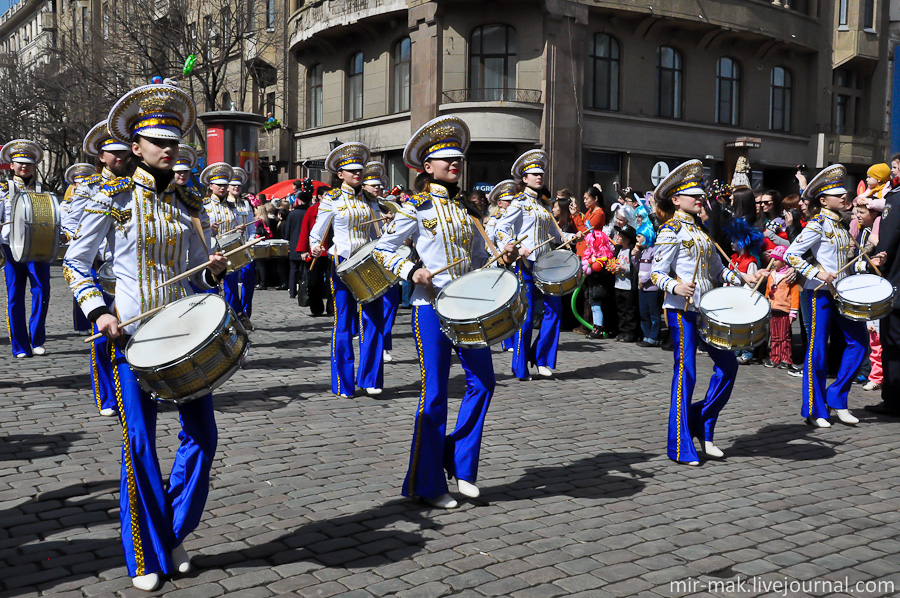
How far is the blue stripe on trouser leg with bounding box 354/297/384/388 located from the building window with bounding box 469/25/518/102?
2293cm

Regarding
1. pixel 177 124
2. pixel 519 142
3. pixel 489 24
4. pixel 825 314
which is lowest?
pixel 825 314

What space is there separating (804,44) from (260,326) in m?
28.8

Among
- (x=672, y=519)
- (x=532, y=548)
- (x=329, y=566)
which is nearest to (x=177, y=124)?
(x=329, y=566)

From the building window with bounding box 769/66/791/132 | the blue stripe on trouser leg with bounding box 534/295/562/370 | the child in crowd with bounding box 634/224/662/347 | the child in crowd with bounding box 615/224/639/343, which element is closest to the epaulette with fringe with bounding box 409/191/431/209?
the blue stripe on trouser leg with bounding box 534/295/562/370

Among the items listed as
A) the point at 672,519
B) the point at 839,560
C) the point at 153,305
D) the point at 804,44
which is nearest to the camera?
the point at 153,305

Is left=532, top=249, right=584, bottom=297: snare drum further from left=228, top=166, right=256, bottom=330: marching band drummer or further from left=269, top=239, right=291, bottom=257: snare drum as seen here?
left=228, top=166, right=256, bottom=330: marching band drummer

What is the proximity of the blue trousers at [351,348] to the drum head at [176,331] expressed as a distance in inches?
182

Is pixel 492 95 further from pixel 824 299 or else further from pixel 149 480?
pixel 149 480

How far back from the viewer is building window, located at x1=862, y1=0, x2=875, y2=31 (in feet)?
126

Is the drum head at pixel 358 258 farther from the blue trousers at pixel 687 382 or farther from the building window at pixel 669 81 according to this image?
the building window at pixel 669 81

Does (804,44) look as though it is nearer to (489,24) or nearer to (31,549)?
(489,24)

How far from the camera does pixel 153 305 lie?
4.41 metres

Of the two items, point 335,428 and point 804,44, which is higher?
point 804,44

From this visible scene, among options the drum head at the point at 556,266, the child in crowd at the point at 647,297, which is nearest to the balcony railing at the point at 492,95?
the child in crowd at the point at 647,297
